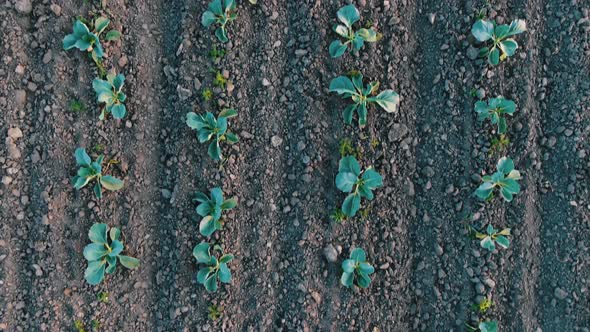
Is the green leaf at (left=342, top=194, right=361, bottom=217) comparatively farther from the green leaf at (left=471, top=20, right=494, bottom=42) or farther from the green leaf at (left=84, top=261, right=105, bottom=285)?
the green leaf at (left=84, top=261, right=105, bottom=285)

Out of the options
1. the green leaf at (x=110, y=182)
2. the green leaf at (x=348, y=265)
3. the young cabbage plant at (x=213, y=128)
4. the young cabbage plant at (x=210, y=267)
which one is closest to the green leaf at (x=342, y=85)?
the young cabbage plant at (x=213, y=128)

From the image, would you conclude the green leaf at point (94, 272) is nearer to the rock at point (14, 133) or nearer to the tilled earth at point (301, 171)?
the tilled earth at point (301, 171)

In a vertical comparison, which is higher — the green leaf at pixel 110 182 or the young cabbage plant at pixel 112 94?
the young cabbage plant at pixel 112 94

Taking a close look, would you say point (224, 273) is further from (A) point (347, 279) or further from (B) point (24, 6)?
(B) point (24, 6)

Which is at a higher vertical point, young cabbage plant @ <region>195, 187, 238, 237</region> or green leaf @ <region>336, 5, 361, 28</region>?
green leaf @ <region>336, 5, 361, 28</region>

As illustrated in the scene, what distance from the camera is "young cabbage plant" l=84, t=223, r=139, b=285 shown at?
184 cm

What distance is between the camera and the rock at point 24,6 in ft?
6.09

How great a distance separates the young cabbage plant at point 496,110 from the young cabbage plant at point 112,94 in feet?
4.20

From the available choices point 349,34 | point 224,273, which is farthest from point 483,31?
point 224,273

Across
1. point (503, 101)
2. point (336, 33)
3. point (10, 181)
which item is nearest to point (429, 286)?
point (503, 101)

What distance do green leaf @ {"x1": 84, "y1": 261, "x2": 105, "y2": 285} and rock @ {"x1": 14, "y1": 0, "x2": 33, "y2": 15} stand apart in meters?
0.93

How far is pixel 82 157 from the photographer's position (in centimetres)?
184

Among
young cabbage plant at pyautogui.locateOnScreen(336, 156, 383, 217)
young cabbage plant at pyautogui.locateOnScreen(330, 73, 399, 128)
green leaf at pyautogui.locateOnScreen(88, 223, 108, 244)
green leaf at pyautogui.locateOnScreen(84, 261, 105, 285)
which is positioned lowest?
green leaf at pyautogui.locateOnScreen(84, 261, 105, 285)

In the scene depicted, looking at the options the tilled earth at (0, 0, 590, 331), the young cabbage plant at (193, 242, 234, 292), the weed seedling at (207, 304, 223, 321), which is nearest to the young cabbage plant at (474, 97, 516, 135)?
the tilled earth at (0, 0, 590, 331)
